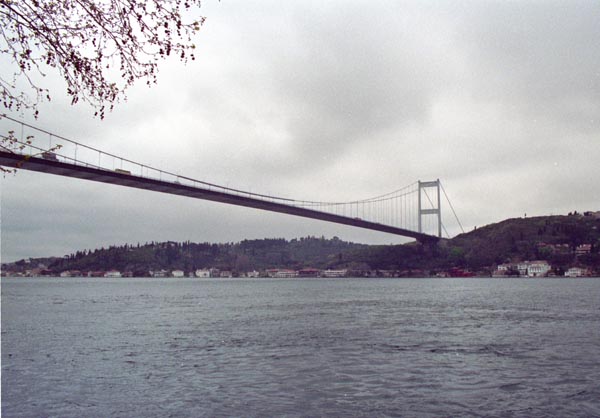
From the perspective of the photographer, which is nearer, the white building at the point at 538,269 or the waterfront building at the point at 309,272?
the white building at the point at 538,269

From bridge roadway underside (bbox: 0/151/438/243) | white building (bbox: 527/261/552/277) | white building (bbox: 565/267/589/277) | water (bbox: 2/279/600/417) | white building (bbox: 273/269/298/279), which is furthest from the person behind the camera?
white building (bbox: 273/269/298/279)

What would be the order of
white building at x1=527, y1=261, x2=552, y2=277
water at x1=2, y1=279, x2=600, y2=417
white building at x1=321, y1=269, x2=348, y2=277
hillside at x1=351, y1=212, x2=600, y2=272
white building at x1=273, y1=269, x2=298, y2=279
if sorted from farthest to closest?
white building at x1=273, y1=269, x2=298, y2=279
white building at x1=321, y1=269, x2=348, y2=277
white building at x1=527, y1=261, x2=552, y2=277
hillside at x1=351, y1=212, x2=600, y2=272
water at x1=2, y1=279, x2=600, y2=417

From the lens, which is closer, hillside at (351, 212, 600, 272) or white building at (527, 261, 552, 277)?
hillside at (351, 212, 600, 272)

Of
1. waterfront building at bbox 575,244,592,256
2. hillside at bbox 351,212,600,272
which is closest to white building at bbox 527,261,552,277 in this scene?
hillside at bbox 351,212,600,272

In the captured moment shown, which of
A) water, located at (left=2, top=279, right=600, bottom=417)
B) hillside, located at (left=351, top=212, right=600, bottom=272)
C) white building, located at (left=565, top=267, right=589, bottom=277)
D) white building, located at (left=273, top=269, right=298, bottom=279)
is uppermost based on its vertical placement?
hillside, located at (left=351, top=212, right=600, bottom=272)

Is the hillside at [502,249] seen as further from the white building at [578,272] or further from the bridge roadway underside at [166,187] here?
the bridge roadway underside at [166,187]

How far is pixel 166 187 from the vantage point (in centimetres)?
5103

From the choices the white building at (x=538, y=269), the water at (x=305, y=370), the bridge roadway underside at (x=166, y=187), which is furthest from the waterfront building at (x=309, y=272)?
the water at (x=305, y=370)

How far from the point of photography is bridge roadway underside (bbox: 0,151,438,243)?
39.5 metres

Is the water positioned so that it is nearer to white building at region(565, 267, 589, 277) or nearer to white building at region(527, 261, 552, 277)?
white building at region(527, 261, 552, 277)

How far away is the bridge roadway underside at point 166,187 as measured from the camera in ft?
130

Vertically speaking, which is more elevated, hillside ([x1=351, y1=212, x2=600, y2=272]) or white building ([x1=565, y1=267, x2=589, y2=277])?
hillside ([x1=351, y1=212, x2=600, y2=272])

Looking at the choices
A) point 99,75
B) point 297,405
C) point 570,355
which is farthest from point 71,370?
point 570,355

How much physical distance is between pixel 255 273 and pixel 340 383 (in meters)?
146
